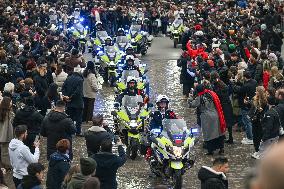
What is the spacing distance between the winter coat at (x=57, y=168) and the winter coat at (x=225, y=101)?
713 cm

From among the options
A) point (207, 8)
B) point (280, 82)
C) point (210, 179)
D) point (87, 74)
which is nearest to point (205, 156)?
point (280, 82)

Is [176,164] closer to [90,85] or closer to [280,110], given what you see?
[280,110]

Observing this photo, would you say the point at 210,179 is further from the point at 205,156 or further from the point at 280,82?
the point at 280,82

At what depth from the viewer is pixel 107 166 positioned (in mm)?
8820

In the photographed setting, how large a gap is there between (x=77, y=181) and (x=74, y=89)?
882cm

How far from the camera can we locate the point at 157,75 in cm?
2714

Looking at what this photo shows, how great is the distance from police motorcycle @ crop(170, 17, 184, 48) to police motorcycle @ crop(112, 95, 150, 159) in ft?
66.3

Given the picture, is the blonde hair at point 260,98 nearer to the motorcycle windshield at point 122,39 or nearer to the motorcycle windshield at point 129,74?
the motorcycle windshield at point 129,74

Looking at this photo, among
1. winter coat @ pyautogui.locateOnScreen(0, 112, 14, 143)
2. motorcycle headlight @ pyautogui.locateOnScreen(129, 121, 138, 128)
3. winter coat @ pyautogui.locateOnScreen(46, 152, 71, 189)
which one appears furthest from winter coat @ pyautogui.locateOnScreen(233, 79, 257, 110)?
winter coat @ pyautogui.locateOnScreen(46, 152, 71, 189)

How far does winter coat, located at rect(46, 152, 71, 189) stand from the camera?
8891mm

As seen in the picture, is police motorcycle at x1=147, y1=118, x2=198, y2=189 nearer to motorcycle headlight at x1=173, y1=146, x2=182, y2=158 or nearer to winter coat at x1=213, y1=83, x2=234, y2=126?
motorcycle headlight at x1=173, y1=146, x2=182, y2=158

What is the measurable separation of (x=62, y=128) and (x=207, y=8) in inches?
1163

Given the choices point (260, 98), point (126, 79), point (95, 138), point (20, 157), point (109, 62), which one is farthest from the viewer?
point (109, 62)

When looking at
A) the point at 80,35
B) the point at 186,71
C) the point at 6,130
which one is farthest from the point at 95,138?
the point at 80,35
